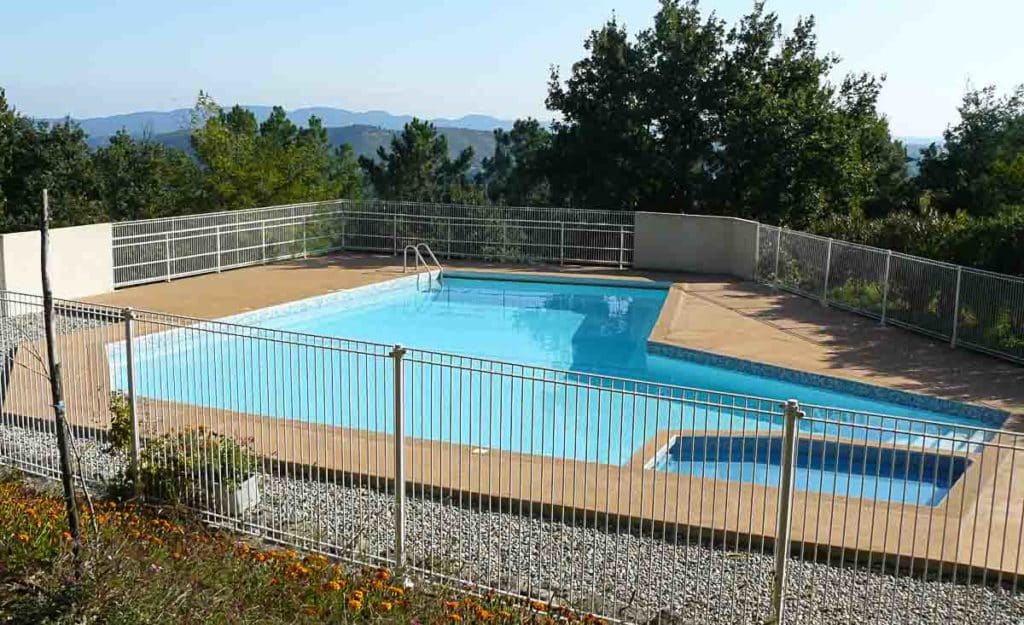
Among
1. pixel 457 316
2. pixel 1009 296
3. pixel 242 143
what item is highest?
pixel 242 143

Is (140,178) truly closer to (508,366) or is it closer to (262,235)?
(262,235)

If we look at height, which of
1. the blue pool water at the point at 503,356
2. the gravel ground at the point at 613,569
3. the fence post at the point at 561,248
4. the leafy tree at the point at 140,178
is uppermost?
the leafy tree at the point at 140,178

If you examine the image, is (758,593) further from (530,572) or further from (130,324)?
(130,324)

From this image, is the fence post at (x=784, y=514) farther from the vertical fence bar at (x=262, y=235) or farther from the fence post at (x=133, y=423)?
the vertical fence bar at (x=262, y=235)

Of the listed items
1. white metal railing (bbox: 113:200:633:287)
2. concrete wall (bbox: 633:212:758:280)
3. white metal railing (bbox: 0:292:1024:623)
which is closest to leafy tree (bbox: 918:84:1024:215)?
concrete wall (bbox: 633:212:758:280)

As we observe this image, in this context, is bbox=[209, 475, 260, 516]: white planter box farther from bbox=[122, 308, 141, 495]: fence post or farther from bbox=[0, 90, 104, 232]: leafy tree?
bbox=[0, 90, 104, 232]: leafy tree

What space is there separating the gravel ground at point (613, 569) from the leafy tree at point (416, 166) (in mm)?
29177

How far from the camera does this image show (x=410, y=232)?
23797mm

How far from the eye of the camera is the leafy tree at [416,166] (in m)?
37.6

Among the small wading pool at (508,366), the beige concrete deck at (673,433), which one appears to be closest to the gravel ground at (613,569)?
the beige concrete deck at (673,433)

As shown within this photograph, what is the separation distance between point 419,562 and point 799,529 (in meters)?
2.74

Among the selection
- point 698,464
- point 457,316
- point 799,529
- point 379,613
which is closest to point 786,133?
point 457,316

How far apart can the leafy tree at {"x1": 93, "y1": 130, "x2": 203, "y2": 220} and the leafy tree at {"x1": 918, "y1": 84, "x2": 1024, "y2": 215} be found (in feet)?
67.1

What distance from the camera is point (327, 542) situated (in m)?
7.01
